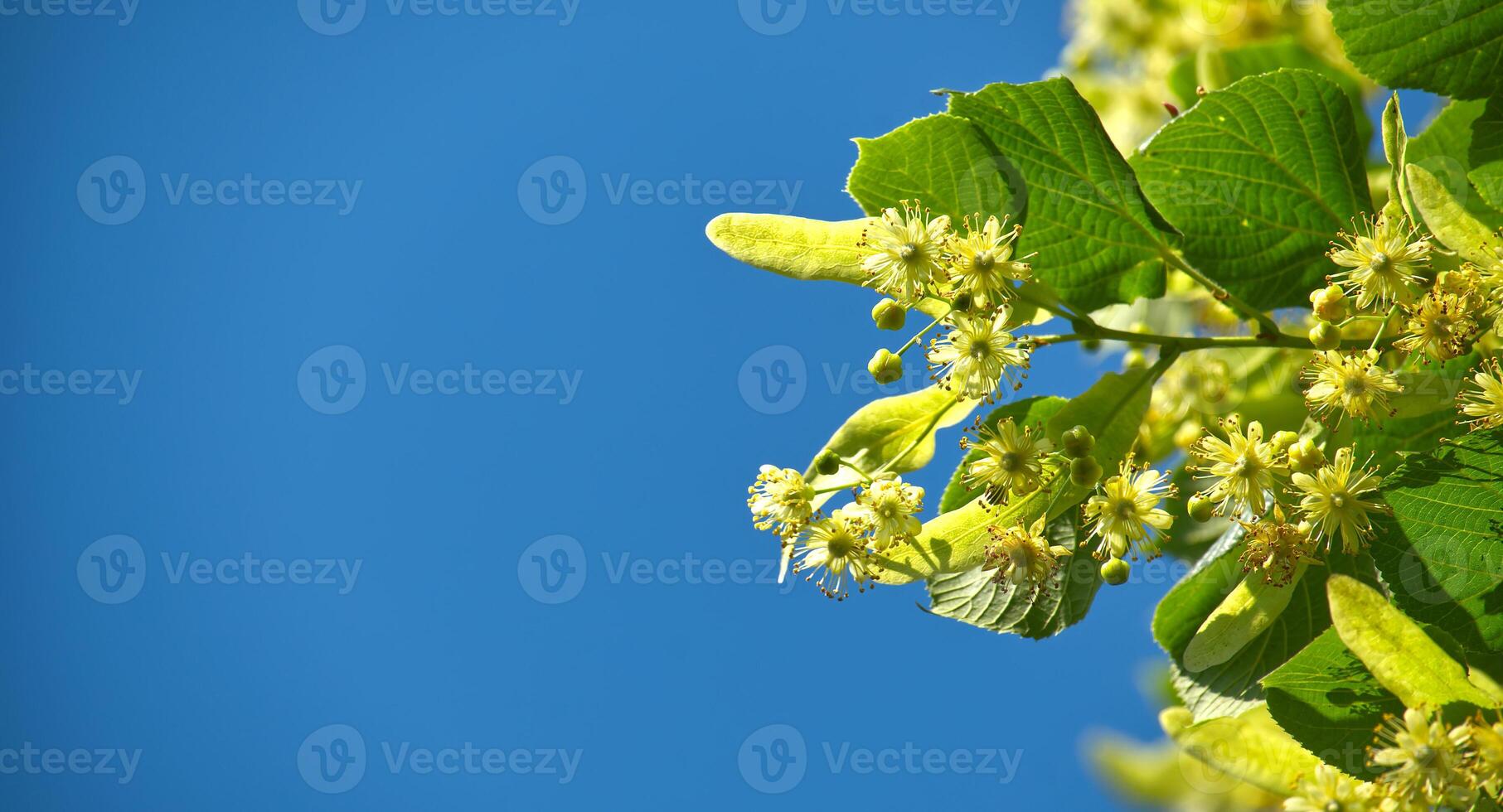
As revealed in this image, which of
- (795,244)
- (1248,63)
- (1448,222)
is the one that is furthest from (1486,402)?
(1248,63)

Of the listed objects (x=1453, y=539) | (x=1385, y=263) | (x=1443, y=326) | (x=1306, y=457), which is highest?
(x=1385, y=263)

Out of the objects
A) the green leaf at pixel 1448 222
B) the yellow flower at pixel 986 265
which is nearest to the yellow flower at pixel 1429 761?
the green leaf at pixel 1448 222

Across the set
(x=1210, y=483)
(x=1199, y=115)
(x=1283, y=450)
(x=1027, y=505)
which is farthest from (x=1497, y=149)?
(x=1027, y=505)

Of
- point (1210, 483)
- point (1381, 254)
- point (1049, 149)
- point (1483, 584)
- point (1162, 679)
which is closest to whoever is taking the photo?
point (1483, 584)

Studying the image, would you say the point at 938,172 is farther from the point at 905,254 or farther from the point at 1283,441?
the point at 1283,441

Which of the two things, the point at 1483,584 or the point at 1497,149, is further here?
the point at 1497,149

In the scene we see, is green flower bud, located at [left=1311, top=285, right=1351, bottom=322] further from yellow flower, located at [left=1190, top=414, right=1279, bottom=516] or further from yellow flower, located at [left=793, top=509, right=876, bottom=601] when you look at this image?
yellow flower, located at [left=793, top=509, right=876, bottom=601]

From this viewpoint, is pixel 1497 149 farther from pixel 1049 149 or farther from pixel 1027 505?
pixel 1027 505
